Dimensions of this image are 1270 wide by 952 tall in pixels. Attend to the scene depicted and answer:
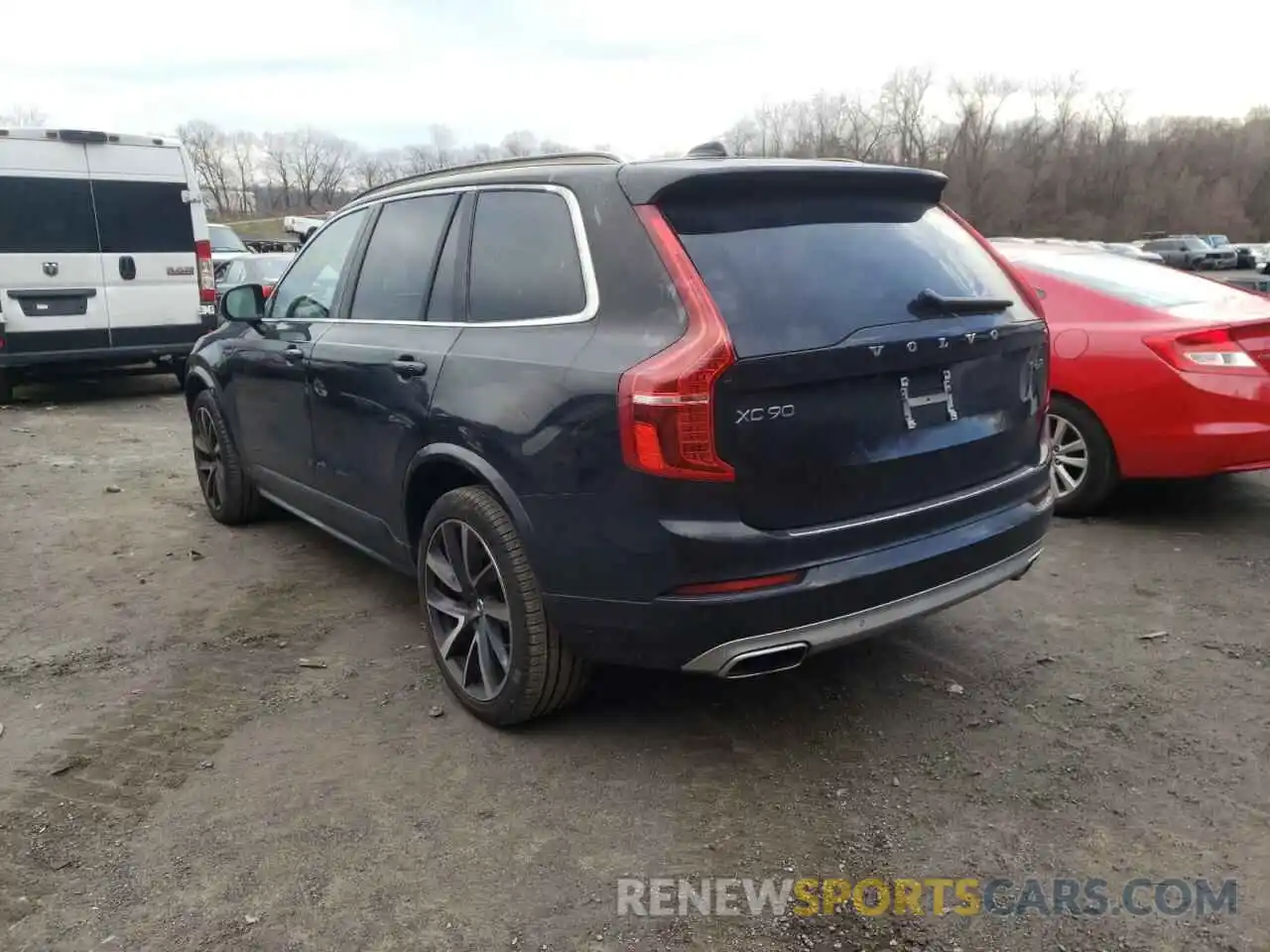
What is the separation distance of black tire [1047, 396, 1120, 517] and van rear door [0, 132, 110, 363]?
30.7 feet

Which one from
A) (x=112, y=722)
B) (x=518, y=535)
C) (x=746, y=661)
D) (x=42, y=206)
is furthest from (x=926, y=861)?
(x=42, y=206)

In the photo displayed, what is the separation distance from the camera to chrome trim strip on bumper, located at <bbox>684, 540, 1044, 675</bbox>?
275cm

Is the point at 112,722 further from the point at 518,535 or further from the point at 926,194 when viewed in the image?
the point at 926,194

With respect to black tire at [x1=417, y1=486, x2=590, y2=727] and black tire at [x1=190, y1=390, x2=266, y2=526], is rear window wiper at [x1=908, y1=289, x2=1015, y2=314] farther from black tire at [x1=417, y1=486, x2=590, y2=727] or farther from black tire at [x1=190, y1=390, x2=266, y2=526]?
black tire at [x1=190, y1=390, x2=266, y2=526]

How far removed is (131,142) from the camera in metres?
10.5

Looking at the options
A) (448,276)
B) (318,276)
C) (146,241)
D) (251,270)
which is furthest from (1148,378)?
(251,270)

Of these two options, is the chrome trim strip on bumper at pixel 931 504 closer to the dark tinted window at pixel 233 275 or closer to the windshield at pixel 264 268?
the windshield at pixel 264 268

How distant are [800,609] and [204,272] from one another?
33.6 ft

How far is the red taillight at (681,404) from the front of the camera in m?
2.63

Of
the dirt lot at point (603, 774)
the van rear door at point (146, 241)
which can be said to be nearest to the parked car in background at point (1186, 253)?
the van rear door at point (146, 241)

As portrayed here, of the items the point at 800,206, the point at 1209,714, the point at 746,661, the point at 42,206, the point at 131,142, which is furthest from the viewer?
the point at 131,142

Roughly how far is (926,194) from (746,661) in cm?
175

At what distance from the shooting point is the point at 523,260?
10.9ft

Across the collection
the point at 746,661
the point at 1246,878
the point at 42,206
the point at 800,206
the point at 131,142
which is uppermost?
the point at 131,142
